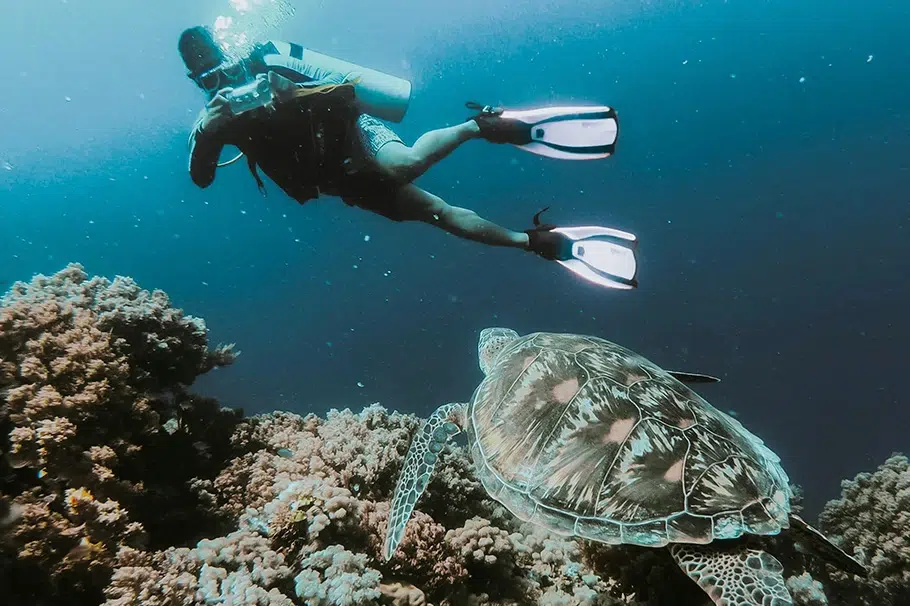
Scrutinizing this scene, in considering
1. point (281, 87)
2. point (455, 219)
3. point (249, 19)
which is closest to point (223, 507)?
point (455, 219)

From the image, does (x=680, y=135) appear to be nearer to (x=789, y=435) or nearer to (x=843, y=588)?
(x=789, y=435)

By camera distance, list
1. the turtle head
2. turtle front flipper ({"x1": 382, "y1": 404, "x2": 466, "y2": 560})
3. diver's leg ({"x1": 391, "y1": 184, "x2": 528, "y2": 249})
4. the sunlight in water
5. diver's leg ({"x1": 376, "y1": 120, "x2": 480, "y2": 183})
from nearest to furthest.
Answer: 1. turtle front flipper ({"x1": 382, "y1": 404, "x2": 466, "y2": 560})
2. the turtle head
3. diver's leg ({"x1": 376, "y1": 120, "x2": 480, "y2": 183})
4. diver's leg ({"x1": 391, "y1": 184, "x2": 528, "y2": 249})
5. the sunlight in water

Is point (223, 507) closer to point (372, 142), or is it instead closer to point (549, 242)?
point (372, 142)

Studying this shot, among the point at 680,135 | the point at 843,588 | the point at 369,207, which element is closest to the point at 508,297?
the point at 680,135

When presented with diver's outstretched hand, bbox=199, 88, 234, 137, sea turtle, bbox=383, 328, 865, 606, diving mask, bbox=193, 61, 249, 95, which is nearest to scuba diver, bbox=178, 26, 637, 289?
diving mask, bbox=193, 61, 249, 95

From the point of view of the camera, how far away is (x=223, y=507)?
8.63 feet

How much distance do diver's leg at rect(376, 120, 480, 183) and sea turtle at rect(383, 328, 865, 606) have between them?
3.19 m

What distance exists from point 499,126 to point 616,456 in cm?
443

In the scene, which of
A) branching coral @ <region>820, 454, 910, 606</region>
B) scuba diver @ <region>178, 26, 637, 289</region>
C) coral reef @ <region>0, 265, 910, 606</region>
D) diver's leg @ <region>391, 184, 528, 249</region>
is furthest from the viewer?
diver's leg @ <region>391, 184, 528, 249</region>

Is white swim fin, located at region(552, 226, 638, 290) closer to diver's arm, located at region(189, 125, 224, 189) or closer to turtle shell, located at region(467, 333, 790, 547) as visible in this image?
turtle shell, located at region(467, 333, 790, 547)

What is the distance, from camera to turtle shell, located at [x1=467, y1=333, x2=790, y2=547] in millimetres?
1683

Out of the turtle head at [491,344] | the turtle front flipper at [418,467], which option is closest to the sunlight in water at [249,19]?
the turtle head at [491,344]

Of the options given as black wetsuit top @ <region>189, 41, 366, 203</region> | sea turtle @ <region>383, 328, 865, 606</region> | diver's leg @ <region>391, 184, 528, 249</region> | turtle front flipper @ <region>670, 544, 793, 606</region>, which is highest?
black wetsuit top @ <region>189, 41, 366, 203</region>

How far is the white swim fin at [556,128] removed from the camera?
5.06 m
